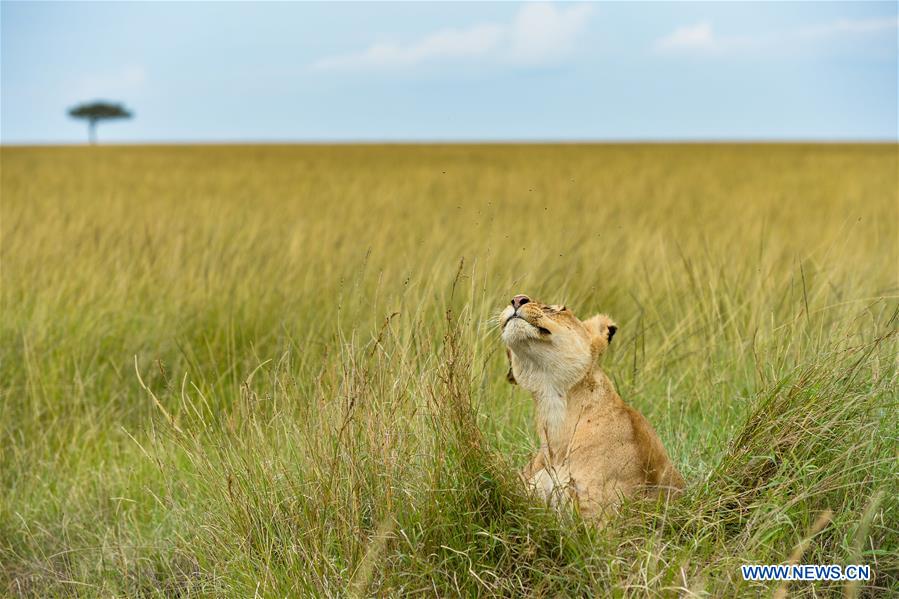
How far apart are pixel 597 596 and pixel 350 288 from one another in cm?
396

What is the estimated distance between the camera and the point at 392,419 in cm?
274

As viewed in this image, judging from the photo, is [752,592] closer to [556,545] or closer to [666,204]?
[556,545]

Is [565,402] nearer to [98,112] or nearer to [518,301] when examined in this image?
[518,301]

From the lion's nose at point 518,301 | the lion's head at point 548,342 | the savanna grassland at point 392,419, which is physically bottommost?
the savanna grassland at point 392,419

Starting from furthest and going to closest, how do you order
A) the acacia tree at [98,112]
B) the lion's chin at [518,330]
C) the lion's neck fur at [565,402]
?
1. the acacia tree at [98,112]
2. the lion's neck fur at [565,402]
3. the lion's chin at [518,330]

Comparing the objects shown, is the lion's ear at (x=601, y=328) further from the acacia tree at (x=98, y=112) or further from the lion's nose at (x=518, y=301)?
the acacia tree at (x=98, y=112)

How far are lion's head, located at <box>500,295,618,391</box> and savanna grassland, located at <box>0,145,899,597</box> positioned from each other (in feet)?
0.62

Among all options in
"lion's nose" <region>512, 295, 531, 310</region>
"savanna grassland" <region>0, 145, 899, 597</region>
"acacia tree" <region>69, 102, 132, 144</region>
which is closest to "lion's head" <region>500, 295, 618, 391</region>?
"lion's nose" <region>512, 295, 531, 310</region>

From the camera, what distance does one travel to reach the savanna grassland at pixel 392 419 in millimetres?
2633

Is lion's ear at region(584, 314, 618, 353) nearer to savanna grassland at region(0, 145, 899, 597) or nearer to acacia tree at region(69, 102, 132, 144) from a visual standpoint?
savanna grassland at region(0, 145, 899, 597)

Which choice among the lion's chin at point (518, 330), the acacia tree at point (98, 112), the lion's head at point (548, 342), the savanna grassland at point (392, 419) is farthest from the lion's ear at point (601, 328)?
the acacia tree at point (98, 112)

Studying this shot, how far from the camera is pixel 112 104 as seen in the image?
70000mm

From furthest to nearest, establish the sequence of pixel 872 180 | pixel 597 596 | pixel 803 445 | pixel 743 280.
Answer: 1. pixel 872 180
2. pixel 743 280
3. pixel 803 445
4. pixel 597 596

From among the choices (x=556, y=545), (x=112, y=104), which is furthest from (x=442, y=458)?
(x=112, y=104)
